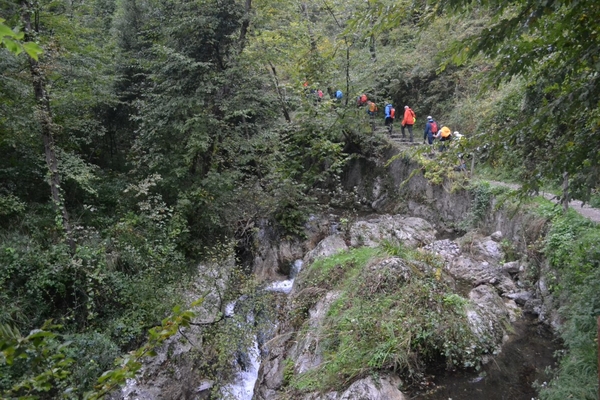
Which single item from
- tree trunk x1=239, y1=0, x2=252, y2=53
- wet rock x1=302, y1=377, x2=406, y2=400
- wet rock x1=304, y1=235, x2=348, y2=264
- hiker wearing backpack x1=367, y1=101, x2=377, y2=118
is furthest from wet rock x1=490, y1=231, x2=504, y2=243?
tree trunk x1=239, y1=0, x2=252, y2=53

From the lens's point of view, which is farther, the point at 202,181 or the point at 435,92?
the point at 435,92

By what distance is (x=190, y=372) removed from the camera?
780cm

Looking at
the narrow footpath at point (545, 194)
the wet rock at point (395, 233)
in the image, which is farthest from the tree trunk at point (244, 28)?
the wet rock at point (395, 233)

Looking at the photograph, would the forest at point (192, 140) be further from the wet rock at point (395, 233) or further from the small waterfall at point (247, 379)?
the wet rock at point (395, 233)

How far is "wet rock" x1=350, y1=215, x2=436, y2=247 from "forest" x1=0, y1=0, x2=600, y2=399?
210 cm

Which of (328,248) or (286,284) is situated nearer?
(328,248)

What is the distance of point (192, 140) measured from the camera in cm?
1014

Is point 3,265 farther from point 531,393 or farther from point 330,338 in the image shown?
point 531,393

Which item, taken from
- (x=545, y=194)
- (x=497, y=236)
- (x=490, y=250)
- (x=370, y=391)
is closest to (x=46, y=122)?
(x=370, y=391)

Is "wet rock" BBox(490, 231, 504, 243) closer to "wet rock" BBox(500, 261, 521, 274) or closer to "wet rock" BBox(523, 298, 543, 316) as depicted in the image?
"wet rock" BBox(500, 261, 521, 274)

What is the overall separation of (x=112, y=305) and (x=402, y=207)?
11.2 metres

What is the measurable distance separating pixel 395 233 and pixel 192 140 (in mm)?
6203

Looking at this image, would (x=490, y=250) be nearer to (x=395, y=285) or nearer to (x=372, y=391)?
(x=395, y=285)

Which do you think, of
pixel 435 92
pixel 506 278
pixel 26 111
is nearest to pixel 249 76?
pixel 26 111
